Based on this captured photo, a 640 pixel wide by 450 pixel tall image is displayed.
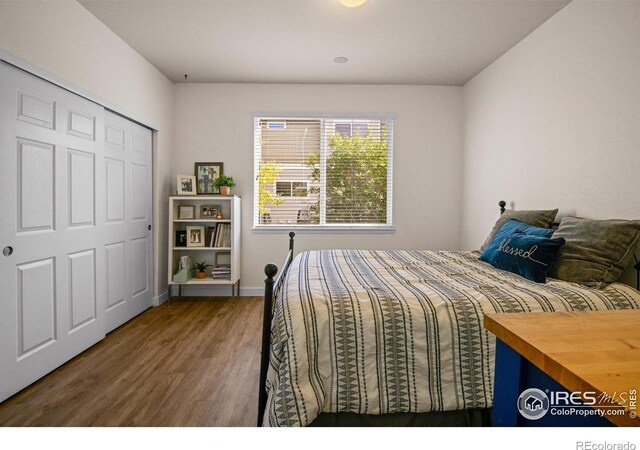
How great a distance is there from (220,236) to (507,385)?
359 centimetres

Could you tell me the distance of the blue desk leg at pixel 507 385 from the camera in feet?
2.86

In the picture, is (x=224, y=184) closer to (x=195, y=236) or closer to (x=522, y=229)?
(x=195, y=236)

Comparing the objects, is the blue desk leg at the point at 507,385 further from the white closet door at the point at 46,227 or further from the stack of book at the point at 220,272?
the stack of book at the point at 220,272

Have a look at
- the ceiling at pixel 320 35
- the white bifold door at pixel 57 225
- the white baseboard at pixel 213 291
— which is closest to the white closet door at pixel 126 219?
the white bifold door at pixel 57 225

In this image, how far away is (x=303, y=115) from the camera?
434cm

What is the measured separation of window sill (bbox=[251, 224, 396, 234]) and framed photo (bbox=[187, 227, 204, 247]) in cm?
60

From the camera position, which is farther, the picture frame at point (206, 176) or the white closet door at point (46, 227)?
the picture frame at point (206, 176)

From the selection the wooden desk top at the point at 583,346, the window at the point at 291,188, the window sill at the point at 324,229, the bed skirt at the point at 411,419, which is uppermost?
the window at the point at 291,188

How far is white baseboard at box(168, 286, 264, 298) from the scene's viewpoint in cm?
436

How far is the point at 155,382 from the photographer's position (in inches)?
88.4

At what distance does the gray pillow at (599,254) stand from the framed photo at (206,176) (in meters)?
3.50

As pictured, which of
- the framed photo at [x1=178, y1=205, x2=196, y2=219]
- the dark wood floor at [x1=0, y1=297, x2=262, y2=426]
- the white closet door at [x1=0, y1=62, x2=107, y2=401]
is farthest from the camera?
the framed photo at [x1=178, y1=205, x2=196, y2=219]

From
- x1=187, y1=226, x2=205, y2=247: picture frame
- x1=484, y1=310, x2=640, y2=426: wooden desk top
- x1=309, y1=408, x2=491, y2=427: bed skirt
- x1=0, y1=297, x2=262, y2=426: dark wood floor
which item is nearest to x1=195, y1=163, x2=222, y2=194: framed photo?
x1=187, y1=226, x2=205, y2=247: picture frame

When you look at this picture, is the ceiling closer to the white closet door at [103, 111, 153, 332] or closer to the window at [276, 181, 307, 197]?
the white closet door at [103, 111, 153, 332]
